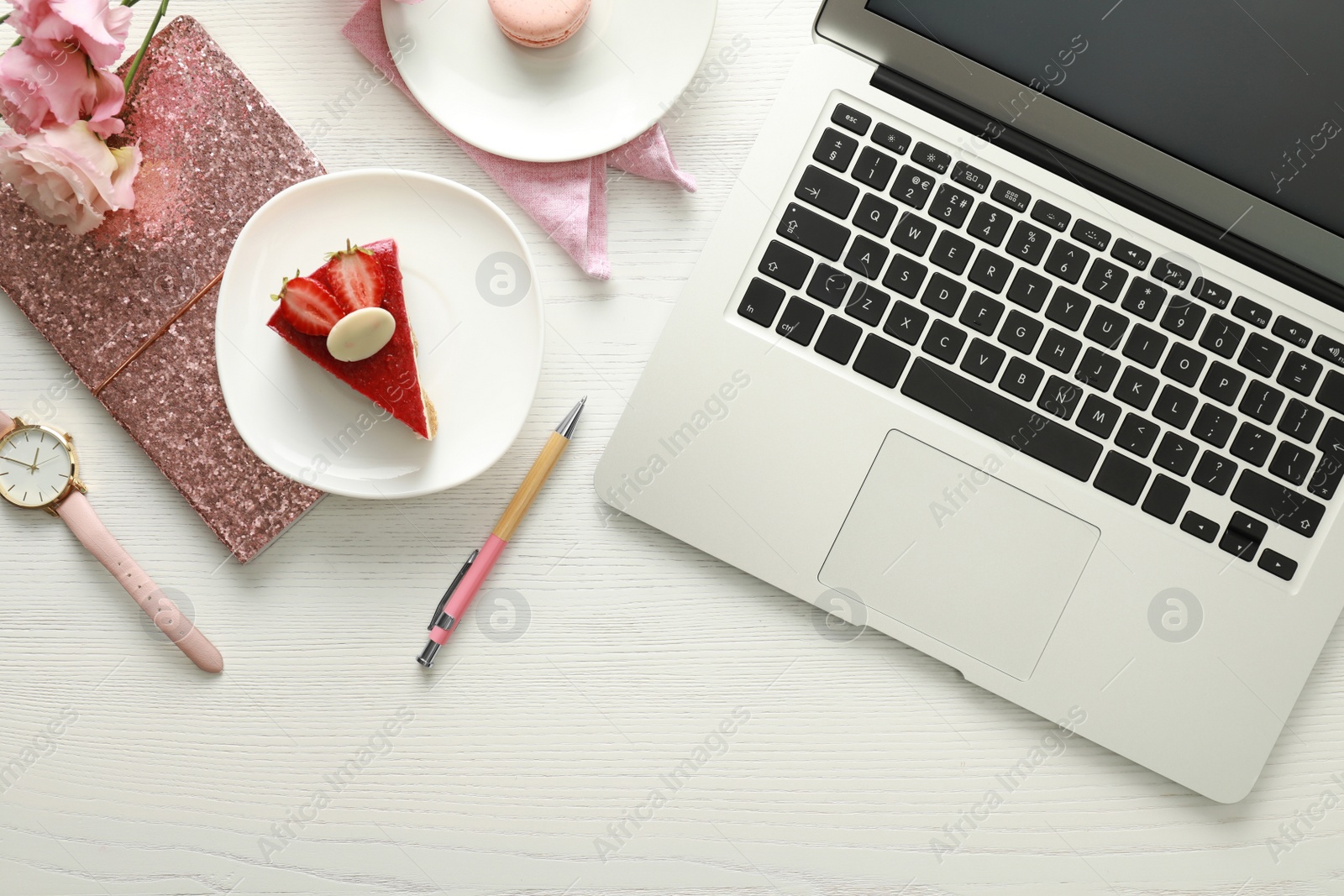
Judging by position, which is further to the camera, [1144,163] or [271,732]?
[271,732]

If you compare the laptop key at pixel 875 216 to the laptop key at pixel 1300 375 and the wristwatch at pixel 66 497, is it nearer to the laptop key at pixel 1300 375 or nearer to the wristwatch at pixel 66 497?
the laptop key at pixel 1300 375

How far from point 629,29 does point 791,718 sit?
0.71 meters

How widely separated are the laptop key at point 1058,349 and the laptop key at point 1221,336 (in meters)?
0.12

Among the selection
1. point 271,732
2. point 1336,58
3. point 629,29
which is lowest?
point 271,732

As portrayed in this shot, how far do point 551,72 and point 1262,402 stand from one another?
73cm

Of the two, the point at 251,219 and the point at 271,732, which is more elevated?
the point at 251,219

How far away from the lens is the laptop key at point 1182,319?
2.55ft

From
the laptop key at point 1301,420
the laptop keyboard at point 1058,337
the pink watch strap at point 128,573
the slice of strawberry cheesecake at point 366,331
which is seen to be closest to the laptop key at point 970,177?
the laptop keyboard at point 1058,337

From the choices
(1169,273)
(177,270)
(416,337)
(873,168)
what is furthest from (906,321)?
(177,270)

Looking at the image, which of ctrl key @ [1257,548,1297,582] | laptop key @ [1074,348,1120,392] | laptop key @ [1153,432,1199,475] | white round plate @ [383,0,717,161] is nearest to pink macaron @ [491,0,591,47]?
white round plate @ [383,0,717,161]

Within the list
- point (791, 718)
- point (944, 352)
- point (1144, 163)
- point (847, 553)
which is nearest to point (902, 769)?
point (791, 718)

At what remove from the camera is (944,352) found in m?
0.77

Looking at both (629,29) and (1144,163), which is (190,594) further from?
(1144,163)

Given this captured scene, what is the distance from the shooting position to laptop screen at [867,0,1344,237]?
0.70 m
